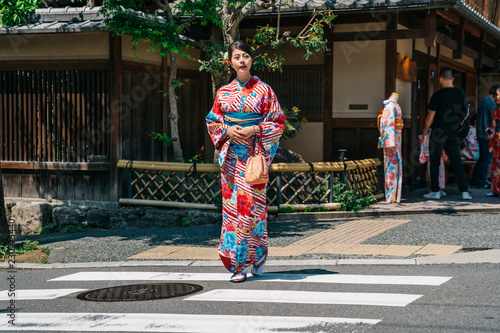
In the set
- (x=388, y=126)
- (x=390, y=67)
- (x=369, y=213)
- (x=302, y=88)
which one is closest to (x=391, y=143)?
(x=388, y=126)

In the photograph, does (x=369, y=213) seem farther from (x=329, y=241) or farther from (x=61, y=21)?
(x=61, y=21)

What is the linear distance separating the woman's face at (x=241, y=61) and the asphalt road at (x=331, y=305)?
2208mm

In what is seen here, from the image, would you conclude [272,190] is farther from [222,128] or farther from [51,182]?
[222,128]

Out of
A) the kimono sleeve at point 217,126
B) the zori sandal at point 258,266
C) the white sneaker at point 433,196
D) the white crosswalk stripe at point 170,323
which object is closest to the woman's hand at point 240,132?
the kimono sleeve at point 217,126

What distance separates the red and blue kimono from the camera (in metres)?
6.77

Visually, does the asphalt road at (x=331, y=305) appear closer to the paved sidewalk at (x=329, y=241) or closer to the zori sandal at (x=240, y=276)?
the zori sandal at (x=240, y=276)

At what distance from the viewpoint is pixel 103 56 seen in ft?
40.5

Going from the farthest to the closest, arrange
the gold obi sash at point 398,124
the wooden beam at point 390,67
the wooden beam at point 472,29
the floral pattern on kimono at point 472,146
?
the floral pattern on kimono at point 472,146 → the wooden beam at point 472,29 → the wooden beam at point 390,67 → the gold obi sash at point 398,124

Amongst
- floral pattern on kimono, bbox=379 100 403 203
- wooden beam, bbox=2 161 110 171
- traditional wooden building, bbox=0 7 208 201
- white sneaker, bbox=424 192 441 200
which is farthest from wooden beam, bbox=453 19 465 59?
wooden beam, bbox=2 161 110 171

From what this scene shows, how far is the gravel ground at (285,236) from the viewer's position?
9016mm

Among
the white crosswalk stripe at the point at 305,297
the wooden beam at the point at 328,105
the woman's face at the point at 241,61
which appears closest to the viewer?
the white crosswalk stripe at the point at 305,297

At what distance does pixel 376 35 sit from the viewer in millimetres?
12828

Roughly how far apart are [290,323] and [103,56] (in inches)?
334

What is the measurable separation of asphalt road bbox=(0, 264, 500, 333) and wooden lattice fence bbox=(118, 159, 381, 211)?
432 cm
